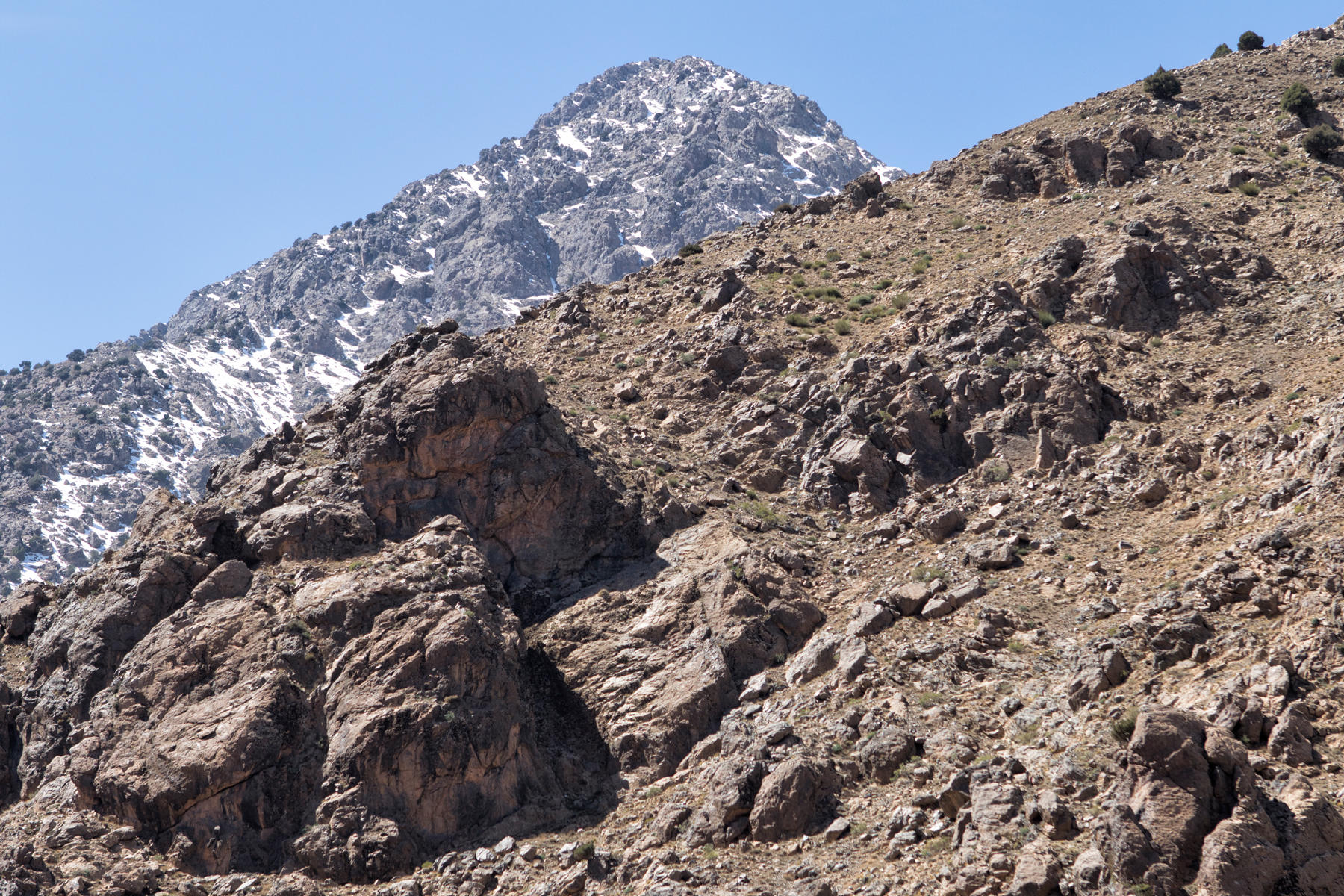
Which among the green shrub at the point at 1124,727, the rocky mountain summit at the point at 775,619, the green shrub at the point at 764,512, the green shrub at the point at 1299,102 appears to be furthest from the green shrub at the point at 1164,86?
the green shrub at the point at 1124,727

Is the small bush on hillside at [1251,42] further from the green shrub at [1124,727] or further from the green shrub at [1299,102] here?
the green shrub at [1124,727]

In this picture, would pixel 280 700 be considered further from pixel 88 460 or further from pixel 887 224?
pixel 88 460

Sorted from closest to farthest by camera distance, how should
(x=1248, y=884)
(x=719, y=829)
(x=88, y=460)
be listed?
(x=1248, y=884), (x=719, y=829), (x=88, y=460)

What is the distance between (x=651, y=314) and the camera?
39.6 meters

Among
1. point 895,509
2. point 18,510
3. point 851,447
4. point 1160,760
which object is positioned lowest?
point 1160,760

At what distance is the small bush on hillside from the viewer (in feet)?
176

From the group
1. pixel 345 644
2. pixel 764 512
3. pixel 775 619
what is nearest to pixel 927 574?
pixel 775 619

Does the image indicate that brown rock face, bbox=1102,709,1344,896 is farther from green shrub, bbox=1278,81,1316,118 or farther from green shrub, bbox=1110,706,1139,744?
A: green shrub, bbox=1278,81,1316,118

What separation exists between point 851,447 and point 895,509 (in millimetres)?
2321

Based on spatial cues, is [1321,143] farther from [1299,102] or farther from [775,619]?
[775,619]

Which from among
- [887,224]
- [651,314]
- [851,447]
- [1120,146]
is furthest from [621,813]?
[1120,146]

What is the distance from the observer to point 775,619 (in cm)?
2439

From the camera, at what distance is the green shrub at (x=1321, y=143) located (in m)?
38.4

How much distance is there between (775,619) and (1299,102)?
109 ft
